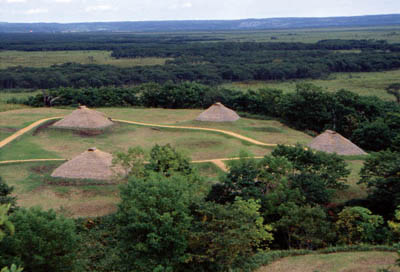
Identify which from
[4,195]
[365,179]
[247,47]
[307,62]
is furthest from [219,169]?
[247,47]

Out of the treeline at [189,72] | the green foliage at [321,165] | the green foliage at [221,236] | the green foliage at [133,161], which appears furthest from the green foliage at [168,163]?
the treeline at [189,72]

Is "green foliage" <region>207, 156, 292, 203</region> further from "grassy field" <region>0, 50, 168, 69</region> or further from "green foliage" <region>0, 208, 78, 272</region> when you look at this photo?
"grassy field" <region>0, 50, 168, 69</region>

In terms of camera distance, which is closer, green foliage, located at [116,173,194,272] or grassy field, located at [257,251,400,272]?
grassy field, located at [257,251,400,272]

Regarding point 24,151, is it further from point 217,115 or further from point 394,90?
point 394,90

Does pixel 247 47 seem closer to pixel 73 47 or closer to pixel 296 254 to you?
pixel 73 47

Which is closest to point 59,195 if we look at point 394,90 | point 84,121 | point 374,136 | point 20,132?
point 20,132

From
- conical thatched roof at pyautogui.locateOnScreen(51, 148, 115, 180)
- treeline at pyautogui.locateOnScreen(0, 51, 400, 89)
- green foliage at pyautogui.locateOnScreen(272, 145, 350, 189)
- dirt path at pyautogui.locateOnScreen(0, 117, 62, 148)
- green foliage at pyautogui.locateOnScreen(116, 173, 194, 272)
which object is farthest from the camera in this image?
treeline at pyautogui.locateOnScreen(0, 51, 400, 89)

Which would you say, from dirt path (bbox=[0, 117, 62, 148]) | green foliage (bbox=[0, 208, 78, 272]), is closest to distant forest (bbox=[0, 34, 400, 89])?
dirt path (bbox=[0, 117, 62, 148])
